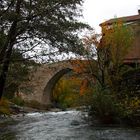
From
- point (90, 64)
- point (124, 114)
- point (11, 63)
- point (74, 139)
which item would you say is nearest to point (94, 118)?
point (124, 114)

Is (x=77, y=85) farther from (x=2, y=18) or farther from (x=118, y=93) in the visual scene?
(x=2, y=18)

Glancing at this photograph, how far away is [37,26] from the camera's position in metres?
10.5

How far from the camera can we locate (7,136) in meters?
15.3

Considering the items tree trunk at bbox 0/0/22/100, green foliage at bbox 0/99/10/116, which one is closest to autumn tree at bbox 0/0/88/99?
tree trunk at bbox 0/0/22/100

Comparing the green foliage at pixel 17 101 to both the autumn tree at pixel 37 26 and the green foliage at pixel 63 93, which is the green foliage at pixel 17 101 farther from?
the autumn tree at pixel 37 26

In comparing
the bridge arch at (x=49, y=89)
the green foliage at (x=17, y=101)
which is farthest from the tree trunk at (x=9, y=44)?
the bridge arch at (x=49, y=89)

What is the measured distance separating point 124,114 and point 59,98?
109ft

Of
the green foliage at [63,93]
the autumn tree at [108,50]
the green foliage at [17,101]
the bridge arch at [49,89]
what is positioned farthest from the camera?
the green foliage at [63,93]

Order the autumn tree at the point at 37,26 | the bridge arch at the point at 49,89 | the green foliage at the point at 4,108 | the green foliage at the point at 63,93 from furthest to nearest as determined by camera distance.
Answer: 1. the green foliage at the point at 63,93
2. the bridge arch at the point at 49,89
3. the green foliage at the point at 4,108
4. the autumn tree at the point at 37,26

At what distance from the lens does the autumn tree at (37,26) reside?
1020 centimetres

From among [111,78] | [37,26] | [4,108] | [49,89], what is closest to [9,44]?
[37,26]

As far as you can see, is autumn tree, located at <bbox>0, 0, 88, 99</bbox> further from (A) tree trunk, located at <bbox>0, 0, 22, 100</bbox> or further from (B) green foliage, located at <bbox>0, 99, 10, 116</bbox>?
(B) green foliage, located at <bbox>0, 99, 10, 116</bbox>

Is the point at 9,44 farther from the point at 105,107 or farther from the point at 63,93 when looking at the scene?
the point at 63,93

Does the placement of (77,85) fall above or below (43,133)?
above
